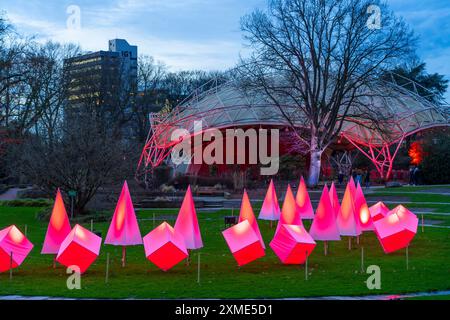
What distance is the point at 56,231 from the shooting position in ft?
51.5

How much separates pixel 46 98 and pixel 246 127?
53.5 ft

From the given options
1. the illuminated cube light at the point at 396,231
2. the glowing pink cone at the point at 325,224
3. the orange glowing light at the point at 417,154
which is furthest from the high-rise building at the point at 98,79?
the illuminated cube light at the point at 396,231

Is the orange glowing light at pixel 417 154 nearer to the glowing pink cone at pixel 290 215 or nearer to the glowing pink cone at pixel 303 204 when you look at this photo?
the glowing pink cone at pixel 303 204

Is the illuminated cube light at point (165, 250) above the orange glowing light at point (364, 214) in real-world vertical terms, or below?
below

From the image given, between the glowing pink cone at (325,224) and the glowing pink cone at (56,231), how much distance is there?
6981 mm

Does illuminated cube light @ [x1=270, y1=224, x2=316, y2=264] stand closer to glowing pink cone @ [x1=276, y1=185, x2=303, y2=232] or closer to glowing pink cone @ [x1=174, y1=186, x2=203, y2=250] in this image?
glowing pink cone @ [x1=174, y1=186, x2=203, y2=250]

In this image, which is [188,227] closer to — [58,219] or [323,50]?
[58,219]

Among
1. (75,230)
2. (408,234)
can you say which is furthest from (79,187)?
(408,234)

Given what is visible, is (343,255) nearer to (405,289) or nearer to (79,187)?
(405,289)

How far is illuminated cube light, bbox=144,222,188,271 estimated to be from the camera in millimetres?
14359

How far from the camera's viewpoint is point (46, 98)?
49.2 meters

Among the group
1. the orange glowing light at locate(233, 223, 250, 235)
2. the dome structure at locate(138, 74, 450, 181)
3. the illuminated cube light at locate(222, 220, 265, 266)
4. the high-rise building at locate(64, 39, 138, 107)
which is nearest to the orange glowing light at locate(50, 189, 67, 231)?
the illuminated cube light at locate(222, 220, 265, 266)

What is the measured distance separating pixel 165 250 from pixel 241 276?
1.88 meters

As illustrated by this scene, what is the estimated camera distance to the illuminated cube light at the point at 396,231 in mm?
16984
